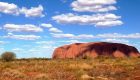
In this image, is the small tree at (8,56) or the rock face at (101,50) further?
the rock face at (101,50)

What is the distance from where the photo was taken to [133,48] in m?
86.2

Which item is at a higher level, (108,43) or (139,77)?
(108,43)

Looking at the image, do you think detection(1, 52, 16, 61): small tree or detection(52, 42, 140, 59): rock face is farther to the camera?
detection(52, 42, 140, 59): rock face

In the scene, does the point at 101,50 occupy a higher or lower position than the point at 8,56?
higher

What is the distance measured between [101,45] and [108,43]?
192 cm

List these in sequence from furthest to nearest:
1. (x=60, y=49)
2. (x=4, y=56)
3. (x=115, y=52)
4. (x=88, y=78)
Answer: (x=60, y=49), (x=115, y=52), (x=4, y=56), (x=88, y=78)

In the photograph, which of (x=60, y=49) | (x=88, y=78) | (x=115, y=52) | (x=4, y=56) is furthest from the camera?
(x=60, y=49)

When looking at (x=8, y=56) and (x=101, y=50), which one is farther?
(x=101, y=50)

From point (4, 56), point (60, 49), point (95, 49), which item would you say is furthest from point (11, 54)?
point (60, 49)

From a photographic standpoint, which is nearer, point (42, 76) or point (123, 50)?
point (42, 76)

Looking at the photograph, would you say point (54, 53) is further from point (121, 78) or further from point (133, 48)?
point (121, 78)

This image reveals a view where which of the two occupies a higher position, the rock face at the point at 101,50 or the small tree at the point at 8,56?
the rock face at the point at 101,50

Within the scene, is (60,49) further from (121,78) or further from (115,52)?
(121,78)

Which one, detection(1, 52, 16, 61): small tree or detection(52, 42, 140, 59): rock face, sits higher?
detection(52, 42, 140, 59): rock face
